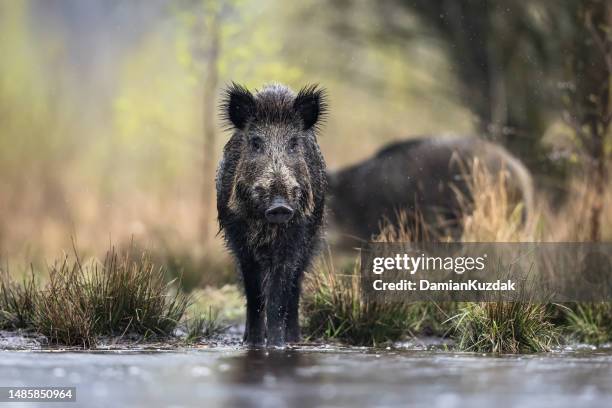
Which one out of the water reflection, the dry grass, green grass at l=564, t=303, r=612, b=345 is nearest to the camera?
the water reflection

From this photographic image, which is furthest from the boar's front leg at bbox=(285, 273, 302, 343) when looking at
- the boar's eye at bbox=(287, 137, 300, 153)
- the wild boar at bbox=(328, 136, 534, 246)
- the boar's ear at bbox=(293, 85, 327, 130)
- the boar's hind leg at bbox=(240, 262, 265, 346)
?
the wild boar at bbox=(328, 136, 534, 246)

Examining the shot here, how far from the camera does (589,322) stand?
32.1ft

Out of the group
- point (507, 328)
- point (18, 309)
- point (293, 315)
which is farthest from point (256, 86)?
point (507, 328)

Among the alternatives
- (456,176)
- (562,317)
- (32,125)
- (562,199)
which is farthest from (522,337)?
(32,125)

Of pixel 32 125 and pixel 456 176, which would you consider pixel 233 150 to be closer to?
pixel 456 176

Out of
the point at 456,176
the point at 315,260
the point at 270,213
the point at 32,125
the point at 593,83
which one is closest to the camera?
the point at 270,213

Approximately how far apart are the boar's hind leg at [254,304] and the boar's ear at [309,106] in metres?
1.13

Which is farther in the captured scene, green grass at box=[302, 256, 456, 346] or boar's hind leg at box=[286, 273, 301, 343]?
green grass at box=[302, 256, 456, 346]

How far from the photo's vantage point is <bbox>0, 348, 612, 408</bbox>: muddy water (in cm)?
588

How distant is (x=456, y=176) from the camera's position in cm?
1215

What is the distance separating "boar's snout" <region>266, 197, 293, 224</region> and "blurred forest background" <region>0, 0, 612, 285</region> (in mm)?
3537

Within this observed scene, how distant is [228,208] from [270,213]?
0.74 meters

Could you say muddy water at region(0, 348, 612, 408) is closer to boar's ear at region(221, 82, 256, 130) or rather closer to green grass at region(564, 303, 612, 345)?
green grass at region(564, 303, 612, 345)

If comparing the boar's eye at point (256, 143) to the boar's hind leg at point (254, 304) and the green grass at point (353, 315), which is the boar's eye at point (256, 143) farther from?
the green grass at point (353, 315)
